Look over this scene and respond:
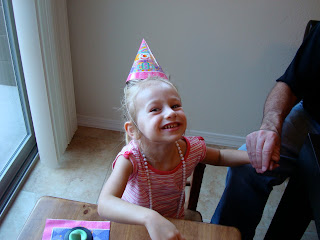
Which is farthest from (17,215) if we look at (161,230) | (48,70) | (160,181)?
(161,230)

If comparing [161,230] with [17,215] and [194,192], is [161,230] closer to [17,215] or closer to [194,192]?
[194,192]

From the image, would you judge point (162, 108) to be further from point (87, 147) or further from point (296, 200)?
point (87, 147)

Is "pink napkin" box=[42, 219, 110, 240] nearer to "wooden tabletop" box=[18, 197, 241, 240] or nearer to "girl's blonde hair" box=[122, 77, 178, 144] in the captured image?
"wooden tabletop" box=[18, 197, 241, 240]

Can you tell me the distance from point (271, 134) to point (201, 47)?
1.05 meters

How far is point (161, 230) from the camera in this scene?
66 centimetres

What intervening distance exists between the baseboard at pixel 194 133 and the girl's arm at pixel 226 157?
123 centimetres

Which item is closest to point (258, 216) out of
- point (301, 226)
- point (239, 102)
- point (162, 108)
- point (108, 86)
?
point (301, 226)

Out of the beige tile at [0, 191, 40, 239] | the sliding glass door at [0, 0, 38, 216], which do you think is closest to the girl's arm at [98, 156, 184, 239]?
the beige tile at [0, 191, 40, 239]

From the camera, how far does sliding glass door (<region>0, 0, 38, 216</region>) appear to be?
1741mm

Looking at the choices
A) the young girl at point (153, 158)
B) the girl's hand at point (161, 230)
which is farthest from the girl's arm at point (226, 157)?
the girl's hand at point (161, 230)

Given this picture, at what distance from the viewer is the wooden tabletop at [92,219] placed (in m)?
0.74

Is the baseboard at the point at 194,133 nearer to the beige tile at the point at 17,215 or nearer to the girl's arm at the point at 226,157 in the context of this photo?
the beige tile at the point at 17,215

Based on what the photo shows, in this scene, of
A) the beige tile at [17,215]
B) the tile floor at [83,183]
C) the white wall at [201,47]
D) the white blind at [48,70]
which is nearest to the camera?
the white blind at [48,70]

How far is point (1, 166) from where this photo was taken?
6.09 feet
